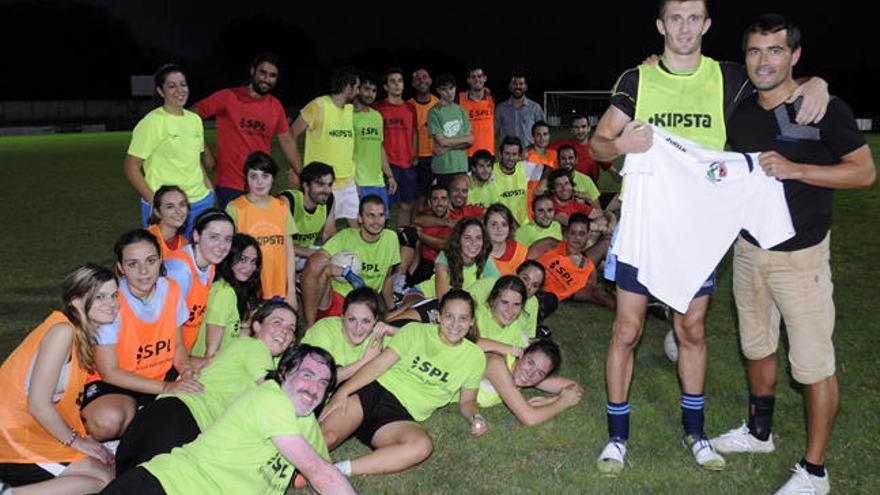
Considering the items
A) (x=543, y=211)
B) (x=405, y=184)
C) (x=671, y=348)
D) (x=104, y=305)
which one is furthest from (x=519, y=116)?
(x=104, y=305)

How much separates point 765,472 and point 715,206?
5.00 ft

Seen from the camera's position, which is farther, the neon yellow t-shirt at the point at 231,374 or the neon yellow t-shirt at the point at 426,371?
the neon yellow t-shirt at the point at 426,371

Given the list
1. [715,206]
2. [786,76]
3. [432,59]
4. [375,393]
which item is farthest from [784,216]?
[432,59]

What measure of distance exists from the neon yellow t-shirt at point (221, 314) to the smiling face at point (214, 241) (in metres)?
0.24

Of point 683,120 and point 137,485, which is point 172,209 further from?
point 683,120

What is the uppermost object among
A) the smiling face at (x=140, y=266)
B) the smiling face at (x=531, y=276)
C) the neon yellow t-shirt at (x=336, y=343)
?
the smiling face at (x=140, y=266)

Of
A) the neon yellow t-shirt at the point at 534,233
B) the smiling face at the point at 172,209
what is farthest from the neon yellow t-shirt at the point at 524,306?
the smiling face at the point at 172,209

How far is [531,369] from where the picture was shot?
18.0 ft

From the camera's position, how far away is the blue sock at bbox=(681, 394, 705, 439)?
4.51m

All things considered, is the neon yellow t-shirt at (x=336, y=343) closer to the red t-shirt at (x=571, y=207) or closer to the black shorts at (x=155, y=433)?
the black shorts at (x=155, y=433)

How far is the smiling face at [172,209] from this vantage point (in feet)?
19.0

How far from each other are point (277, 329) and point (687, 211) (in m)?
2.42

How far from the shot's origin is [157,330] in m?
4.68

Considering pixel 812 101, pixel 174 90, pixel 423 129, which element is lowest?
pixel 812 101
